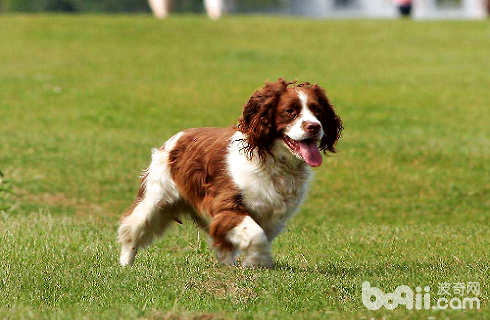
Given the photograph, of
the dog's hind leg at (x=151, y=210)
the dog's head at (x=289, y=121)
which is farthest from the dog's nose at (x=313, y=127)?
the dog's hind leg at (x=151, y=210)

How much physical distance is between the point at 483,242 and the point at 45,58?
21.4 metres

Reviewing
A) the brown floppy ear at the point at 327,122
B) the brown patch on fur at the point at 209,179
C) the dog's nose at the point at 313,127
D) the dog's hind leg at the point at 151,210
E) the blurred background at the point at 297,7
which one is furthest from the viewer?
the blurred background at the point at 297,7

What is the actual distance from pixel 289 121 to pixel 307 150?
0.28 meters

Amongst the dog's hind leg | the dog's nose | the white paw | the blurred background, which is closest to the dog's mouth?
the dog's nose

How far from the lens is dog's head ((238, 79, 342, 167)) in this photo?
7.01 metres

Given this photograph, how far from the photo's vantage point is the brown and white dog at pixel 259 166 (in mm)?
7035

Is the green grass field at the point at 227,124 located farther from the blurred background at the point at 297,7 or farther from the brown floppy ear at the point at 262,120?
the blurred background at the point at 297,7

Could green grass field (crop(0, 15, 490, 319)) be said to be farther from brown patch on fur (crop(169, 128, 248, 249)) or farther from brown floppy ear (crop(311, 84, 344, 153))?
brown floppy ear (crop(311, 84, 344, 153))

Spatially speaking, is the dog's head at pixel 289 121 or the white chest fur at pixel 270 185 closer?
the dog's head at pixel 289 121

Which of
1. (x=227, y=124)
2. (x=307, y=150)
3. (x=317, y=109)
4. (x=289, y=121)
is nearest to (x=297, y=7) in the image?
(x=227, y=124)

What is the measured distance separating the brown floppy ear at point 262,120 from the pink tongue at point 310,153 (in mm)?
289

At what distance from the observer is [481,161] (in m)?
15.9

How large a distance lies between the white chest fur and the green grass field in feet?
1.50

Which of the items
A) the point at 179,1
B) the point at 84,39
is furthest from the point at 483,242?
the point at 179,1
